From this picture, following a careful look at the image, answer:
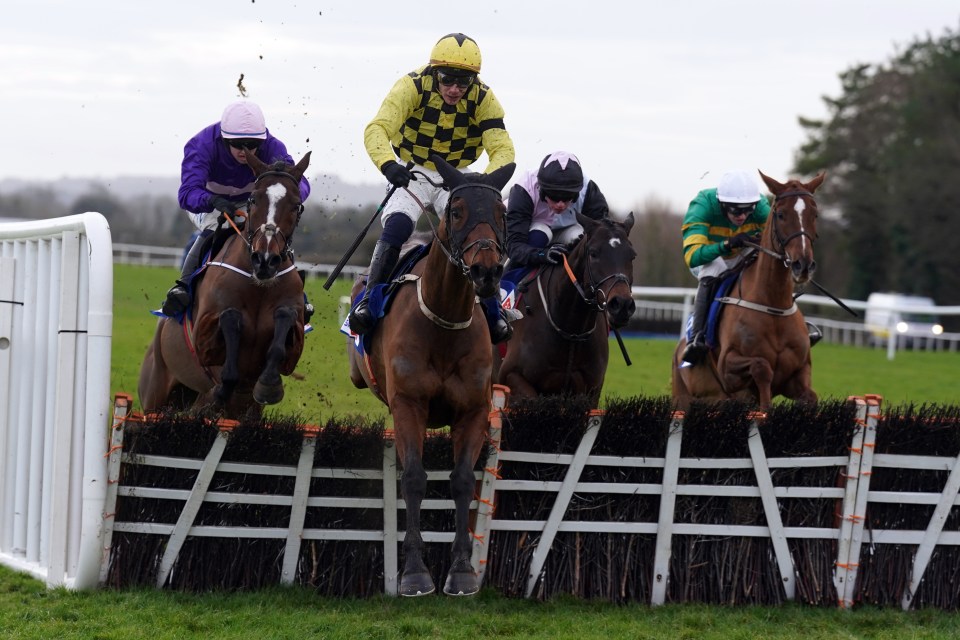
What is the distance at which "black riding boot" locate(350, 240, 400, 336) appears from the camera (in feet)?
20.1

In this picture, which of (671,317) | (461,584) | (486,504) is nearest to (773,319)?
(486,504)

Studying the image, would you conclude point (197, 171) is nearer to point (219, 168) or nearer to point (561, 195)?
point (219, 168)

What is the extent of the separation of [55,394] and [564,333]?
9.70 feet

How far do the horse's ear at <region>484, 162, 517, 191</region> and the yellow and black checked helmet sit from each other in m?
1.35

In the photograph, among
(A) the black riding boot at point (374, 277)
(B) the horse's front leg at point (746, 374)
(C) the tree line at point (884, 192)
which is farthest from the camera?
(C) the tree line at point (884, 192)

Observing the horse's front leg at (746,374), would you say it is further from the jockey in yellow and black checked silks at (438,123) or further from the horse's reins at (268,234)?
the horse's reins at (268,234)

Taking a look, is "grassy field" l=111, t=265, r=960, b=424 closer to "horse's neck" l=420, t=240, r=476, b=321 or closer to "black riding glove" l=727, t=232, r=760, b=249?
"black riding glove" l=727, t=232, r=760, b=249

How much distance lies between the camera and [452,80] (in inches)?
Answer: 258

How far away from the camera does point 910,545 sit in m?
5.93

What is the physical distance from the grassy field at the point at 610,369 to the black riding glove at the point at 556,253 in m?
2.78

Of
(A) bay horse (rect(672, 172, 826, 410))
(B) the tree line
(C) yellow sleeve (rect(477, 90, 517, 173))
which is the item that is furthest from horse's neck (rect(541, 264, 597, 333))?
(B) the tree line

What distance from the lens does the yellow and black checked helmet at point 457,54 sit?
21.3 feet

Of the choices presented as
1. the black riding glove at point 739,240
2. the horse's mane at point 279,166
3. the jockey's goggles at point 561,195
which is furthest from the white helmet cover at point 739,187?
the horse's mane at point 279,166

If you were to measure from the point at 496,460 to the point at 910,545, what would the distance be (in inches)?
83.4
